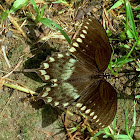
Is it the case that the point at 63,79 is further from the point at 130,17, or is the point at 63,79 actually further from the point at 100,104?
the point at 130,17

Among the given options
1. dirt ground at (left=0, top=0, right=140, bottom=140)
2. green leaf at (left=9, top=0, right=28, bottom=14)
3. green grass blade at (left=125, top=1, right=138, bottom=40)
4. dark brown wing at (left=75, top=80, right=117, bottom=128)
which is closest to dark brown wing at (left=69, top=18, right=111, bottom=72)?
dark brown wing at (left=75, top=80, right=117, bottom=128)

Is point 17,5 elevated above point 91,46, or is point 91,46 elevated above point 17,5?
point 17,5

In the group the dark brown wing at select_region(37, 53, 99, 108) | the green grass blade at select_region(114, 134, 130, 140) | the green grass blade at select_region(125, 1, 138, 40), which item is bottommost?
the green grass blade at select_region(114, 134, 130, 140)

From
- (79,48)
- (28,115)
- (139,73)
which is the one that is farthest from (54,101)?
(139,73)

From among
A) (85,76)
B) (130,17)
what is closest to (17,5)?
(85,76)

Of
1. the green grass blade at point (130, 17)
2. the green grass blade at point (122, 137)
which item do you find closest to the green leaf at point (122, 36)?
the green grass blade at point (130, 17)

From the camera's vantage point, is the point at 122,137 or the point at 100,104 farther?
the point at 122,137

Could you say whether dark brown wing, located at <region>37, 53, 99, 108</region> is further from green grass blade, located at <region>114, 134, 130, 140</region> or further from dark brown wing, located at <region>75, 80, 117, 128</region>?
green grass blade, located at <region>114, 134, 130, 140</region>

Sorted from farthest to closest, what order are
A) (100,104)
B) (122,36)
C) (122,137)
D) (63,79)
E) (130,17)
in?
(122,36), (130,17), (122,137), (63,79), (100,104)
